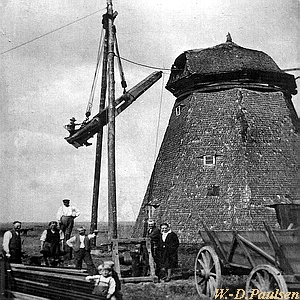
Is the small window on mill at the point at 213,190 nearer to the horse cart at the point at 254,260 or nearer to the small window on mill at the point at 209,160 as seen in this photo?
the small window on mill at the point at 209,160

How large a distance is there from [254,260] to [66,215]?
6863mm

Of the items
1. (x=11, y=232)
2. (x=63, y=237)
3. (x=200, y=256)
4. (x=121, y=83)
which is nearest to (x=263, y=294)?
(x=200, y=256)

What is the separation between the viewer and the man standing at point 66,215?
1267 cm

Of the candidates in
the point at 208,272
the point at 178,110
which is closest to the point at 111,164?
the point at 208,272

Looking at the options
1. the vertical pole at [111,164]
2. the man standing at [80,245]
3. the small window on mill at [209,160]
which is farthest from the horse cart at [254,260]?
the small window on mill at [209,160]

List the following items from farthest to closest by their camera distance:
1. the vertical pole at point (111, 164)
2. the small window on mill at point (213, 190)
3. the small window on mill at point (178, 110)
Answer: the small window on mill at point (178, 110) < the small window on mill at point (213, 190) < the vertical pole at point (111, 164)

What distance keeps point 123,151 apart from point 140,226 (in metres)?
4.61

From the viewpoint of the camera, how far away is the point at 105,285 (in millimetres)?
6660

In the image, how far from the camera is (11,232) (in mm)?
10070

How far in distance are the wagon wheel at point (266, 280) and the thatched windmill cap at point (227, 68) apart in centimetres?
1228

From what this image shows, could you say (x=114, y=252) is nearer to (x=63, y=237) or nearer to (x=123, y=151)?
(x=63, y=237)

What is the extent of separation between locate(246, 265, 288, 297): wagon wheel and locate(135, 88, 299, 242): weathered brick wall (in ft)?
29.4

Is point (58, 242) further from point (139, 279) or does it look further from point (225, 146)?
point (225, 146)

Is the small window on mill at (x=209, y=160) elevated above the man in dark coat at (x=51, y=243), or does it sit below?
above
